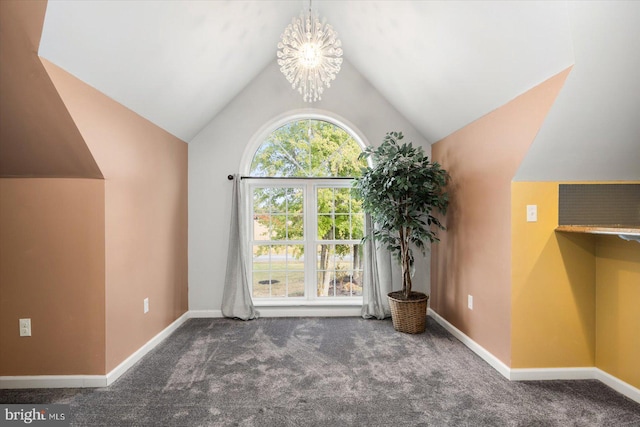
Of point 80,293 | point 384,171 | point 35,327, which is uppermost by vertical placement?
point 384,171

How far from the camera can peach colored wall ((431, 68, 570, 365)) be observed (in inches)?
96.7

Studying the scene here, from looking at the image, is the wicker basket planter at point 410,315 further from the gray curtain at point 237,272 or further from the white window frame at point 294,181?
the gray curtain at point 237,272

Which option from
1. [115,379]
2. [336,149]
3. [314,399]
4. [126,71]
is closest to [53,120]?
[126,71]

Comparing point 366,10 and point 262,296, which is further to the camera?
point 262,296

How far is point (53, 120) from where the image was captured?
2.12 m

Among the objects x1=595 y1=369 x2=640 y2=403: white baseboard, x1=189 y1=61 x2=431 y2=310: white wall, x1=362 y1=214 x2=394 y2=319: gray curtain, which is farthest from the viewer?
x1=189 y1=61 x2=431 y2=310: white wall

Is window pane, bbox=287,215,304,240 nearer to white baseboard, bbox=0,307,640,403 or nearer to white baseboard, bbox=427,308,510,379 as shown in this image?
white baseboard, bbox=427,308,510,379

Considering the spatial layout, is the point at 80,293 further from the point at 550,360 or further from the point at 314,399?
the point at 550,360

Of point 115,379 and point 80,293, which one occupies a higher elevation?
point 80,293

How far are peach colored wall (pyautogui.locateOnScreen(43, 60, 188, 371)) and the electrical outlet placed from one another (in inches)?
20.5

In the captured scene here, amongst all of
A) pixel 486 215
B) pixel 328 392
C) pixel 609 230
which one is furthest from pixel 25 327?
pixel 609 230

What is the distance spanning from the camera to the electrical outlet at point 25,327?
2436mm

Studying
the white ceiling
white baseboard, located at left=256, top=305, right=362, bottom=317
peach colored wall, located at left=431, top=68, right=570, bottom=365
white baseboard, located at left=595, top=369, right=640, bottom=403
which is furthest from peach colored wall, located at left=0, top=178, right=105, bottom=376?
white baseboard, located at left=595, top=369, right=640, bottom=403

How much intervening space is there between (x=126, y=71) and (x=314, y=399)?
2548mm
